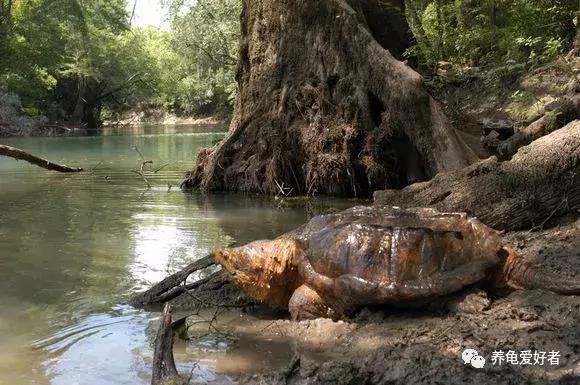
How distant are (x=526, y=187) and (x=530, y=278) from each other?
75.2 inches

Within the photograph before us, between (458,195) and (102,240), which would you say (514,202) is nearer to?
(458,195)

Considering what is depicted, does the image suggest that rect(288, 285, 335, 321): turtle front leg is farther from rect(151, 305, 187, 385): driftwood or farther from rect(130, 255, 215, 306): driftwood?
rect(151, 305, 187, 385): driftwood

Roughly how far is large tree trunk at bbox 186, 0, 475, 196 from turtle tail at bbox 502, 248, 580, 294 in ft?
18.0

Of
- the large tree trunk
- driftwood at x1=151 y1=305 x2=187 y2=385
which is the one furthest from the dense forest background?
driftwood at x1=151 y1=305 x2=187 y2=385

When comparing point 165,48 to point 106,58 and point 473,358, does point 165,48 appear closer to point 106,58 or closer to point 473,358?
point 106,58

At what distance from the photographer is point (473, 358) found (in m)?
3.68

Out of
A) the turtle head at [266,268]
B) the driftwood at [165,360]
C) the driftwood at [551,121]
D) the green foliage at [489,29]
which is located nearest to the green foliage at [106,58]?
the green foliage at [489,29]

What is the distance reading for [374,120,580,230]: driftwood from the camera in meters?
6.01

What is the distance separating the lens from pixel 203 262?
5.57 meters

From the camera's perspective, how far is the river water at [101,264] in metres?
4.41

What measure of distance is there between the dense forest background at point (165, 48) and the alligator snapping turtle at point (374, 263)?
6.01 meters

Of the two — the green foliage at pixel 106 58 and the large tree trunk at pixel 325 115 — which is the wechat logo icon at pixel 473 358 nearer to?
the large tree trunk at pixel 325 115

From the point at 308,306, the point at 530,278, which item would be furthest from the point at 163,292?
the point at 530,278

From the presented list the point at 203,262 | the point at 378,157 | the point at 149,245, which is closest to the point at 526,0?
the point at 378,157
